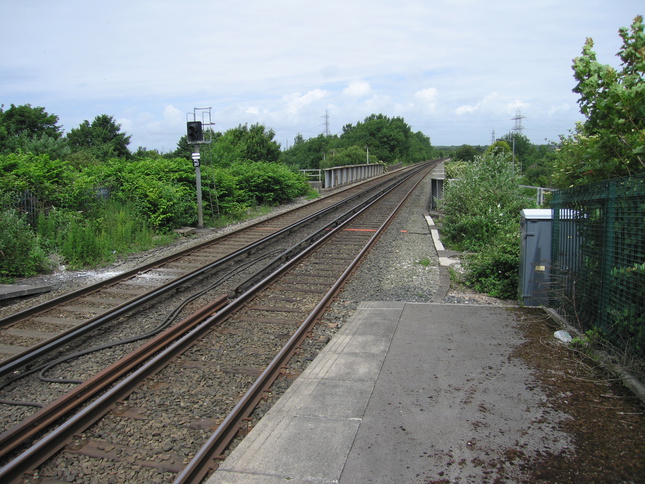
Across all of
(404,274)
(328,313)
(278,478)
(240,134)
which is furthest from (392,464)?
(240,134)

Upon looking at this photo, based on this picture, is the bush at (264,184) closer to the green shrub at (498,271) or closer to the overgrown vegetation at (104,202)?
the overgrown vegetation at (104,202)

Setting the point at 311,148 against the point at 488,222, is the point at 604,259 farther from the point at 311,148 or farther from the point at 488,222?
the point at 311,148

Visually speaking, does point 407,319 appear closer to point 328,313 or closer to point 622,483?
point 328,313

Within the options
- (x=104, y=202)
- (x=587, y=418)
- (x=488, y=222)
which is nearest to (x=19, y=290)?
(x=104, y=202)

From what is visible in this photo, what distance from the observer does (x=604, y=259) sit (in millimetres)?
4973

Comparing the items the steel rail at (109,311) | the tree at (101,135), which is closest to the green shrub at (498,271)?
the steel rail at (109,311)

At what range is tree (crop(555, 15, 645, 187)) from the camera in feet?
19.0

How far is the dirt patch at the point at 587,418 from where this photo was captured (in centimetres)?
319

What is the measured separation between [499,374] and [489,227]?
7375 millimetres

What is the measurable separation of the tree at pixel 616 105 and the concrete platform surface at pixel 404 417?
2.60 metres

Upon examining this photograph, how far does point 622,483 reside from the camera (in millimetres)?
3041

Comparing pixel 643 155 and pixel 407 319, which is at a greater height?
pixel 643 155

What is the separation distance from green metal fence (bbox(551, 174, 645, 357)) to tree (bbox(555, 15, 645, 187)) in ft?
2.37

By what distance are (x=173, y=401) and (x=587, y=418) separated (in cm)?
353
